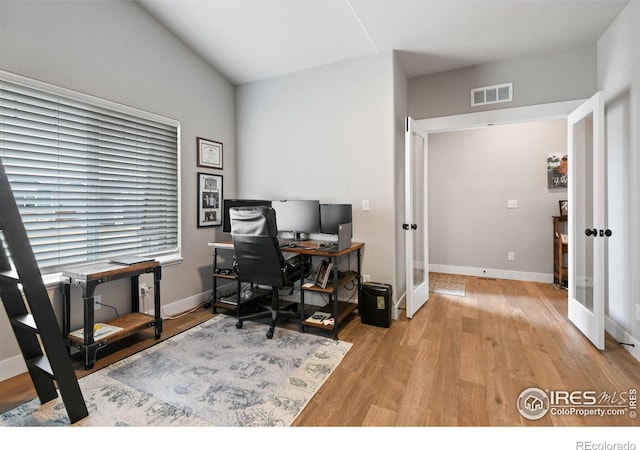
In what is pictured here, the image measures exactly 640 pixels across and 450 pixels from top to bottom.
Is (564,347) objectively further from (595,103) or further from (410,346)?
(595,103)

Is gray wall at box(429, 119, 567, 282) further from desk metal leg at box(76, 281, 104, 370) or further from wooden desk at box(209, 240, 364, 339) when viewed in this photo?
desk metal leg at box(76, 281, 104, 370)

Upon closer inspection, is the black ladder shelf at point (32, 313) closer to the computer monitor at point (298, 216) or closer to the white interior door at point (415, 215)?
the computer monitor at point (298, 216)

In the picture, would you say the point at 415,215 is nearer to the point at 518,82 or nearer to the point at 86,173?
the point at 518,82

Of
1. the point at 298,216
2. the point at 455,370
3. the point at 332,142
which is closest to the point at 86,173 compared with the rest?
the point at 298,216

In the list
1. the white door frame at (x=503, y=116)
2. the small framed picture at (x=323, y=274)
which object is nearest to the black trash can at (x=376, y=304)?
the white door frame at (x=503, y=116)

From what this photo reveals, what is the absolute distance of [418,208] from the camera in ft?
11.5

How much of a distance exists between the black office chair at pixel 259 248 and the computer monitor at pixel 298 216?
2.20ft

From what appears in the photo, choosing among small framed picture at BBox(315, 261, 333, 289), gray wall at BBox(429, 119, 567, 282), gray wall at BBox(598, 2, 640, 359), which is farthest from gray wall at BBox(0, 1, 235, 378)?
gray wall at BBox(598, 2, 640, 359)

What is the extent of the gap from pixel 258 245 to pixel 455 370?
5.99 feet

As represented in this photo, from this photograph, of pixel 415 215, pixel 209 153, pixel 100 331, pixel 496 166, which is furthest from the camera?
pixel 496 166

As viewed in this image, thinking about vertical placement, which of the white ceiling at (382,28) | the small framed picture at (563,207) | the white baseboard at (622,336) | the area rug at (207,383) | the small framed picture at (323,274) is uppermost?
the white ceiling at (382,28)

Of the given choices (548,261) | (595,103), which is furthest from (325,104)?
(548,261)

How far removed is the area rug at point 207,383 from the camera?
1.65m

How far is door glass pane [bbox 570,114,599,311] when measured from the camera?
2.59 meters
